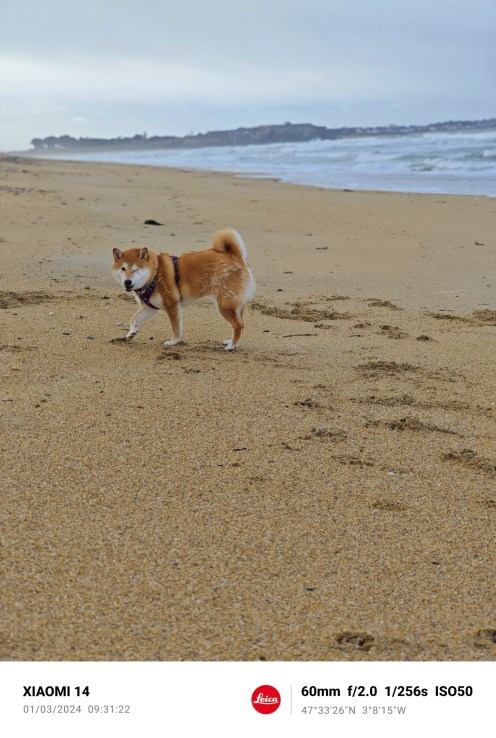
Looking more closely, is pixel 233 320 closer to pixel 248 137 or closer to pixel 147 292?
pixel 147 292

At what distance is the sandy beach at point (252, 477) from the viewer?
7.41ft

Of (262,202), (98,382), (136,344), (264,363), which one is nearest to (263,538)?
(98,382)

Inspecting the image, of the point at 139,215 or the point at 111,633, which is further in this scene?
the point at 139,215

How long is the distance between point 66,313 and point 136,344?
82cm

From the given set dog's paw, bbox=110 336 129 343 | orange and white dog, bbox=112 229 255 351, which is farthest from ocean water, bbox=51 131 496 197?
dog's paw, bbox=110 336 129 343

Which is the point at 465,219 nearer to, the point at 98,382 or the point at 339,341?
the point at 339,341

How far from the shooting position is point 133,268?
205 inches

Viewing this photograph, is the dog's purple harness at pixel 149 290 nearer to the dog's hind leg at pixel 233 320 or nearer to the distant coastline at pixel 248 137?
the dog's hind leg at pixel 233 320

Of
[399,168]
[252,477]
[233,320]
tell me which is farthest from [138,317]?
[399,168]

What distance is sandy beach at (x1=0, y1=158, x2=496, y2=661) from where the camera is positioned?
2258 millimetres

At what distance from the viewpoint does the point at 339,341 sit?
5.41 metres
